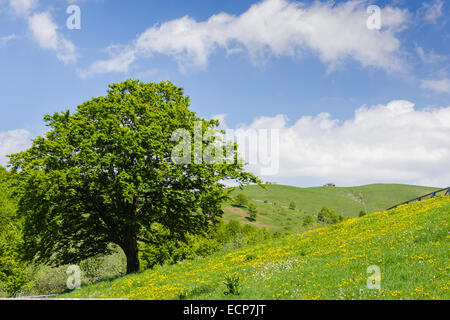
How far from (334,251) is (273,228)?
16797cm

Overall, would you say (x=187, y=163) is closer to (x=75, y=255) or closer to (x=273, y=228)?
(x=75, y=255)

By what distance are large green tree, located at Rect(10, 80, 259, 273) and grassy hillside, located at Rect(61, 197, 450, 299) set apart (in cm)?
523

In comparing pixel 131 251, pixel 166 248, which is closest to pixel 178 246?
pixel 166 248

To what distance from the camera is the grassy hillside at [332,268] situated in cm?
1103

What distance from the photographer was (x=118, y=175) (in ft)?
70.4

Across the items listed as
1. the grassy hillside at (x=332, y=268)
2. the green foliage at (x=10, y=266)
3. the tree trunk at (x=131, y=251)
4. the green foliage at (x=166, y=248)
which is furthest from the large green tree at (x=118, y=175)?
the green foliage at (x=10, y=266)

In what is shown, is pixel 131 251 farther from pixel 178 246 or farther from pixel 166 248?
pixel 178 246

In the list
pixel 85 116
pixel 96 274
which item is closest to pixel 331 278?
pixel 85 116

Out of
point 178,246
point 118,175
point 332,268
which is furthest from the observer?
point 178,246

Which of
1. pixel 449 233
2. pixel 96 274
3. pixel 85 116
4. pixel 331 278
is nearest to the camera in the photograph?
pixel 331 278

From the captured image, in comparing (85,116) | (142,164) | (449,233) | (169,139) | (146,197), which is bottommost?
(449,233)

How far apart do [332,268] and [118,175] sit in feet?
47.6

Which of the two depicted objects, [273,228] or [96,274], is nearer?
[96,274]
